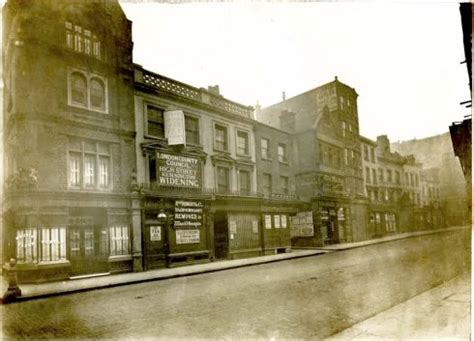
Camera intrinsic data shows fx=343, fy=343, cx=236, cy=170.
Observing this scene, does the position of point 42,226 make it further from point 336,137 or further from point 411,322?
point 336,137

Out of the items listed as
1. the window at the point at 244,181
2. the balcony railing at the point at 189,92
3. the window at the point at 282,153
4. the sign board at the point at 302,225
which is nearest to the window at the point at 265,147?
the window at the point at 282,153

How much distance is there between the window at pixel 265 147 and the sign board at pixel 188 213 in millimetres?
8117

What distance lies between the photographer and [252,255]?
2148 cm

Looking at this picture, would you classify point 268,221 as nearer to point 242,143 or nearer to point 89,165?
point 242,143

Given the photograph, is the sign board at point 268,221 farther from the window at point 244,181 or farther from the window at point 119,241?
the window at point 119,241

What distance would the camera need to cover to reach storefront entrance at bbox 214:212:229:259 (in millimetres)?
20141

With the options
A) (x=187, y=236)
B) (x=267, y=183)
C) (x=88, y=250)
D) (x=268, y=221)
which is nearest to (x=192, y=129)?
(x=187, y=236)

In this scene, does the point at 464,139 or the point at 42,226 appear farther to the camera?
the point at 42,226

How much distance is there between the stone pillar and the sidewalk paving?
11461mm

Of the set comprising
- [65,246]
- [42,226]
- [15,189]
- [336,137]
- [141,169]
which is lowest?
[65,246]

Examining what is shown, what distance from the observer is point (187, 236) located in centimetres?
1798

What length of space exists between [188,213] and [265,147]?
9717mm

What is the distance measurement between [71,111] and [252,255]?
1330cm

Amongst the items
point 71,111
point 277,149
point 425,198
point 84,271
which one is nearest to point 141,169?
point 71,111
